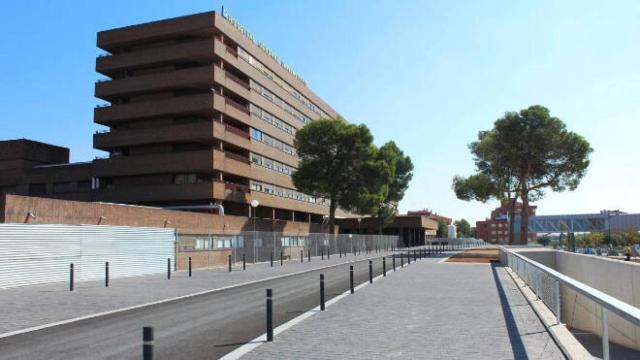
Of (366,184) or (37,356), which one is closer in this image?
(37,356)

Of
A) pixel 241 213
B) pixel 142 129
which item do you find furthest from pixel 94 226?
pixel 241 213

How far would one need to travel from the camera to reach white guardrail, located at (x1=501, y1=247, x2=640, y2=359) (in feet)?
16.6

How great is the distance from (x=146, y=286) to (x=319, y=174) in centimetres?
3987

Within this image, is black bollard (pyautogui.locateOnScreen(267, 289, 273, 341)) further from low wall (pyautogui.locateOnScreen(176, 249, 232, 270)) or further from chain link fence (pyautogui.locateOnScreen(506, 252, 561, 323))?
low wall (pyautogui.locateOnScreen(176, 249, 232, 270))

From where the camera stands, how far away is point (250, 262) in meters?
38.4

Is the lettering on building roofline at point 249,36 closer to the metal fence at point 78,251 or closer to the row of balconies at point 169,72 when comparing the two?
the row of balconies at point 169,72

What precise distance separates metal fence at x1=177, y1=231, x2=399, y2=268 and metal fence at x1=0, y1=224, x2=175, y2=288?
2.58m

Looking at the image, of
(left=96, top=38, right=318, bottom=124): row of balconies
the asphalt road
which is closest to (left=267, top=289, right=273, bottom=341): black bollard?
the asphalt road

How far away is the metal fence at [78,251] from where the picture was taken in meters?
20.3

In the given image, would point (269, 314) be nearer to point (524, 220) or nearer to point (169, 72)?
point (169, 72)

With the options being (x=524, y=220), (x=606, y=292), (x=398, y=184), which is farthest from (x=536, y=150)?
(x=606, y=292)

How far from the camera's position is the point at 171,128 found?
53156 mm

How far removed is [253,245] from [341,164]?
76.0ft

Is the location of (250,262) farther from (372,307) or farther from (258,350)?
(258,350)
